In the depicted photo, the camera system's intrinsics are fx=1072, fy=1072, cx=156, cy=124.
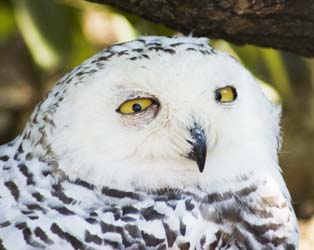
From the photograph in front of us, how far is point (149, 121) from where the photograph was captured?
3.34 m

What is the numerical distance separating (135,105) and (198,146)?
24cm

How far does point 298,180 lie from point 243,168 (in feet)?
8.38

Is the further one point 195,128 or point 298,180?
point 298,180

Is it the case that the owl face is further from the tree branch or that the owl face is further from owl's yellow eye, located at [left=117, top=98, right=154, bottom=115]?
the tree branch

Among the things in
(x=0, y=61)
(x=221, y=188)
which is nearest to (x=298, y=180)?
(x=0, y=61)

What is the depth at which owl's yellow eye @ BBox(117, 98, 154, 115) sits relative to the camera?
3.31 meters

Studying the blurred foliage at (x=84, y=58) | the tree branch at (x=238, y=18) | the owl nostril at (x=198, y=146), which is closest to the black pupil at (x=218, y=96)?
the owl nostril at (x=198, y=146)

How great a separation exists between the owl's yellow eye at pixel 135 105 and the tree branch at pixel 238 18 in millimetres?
302

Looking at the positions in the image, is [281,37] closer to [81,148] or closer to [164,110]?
[164,110]

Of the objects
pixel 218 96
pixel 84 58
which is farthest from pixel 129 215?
pixel 84 58

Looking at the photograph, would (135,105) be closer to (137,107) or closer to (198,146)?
(137,107)

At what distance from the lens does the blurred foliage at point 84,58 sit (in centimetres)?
464

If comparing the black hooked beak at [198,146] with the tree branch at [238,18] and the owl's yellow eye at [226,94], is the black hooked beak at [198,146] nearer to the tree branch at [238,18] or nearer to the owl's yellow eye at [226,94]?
the owl's yellow eye at [226,94]

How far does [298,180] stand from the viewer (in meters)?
5.98
